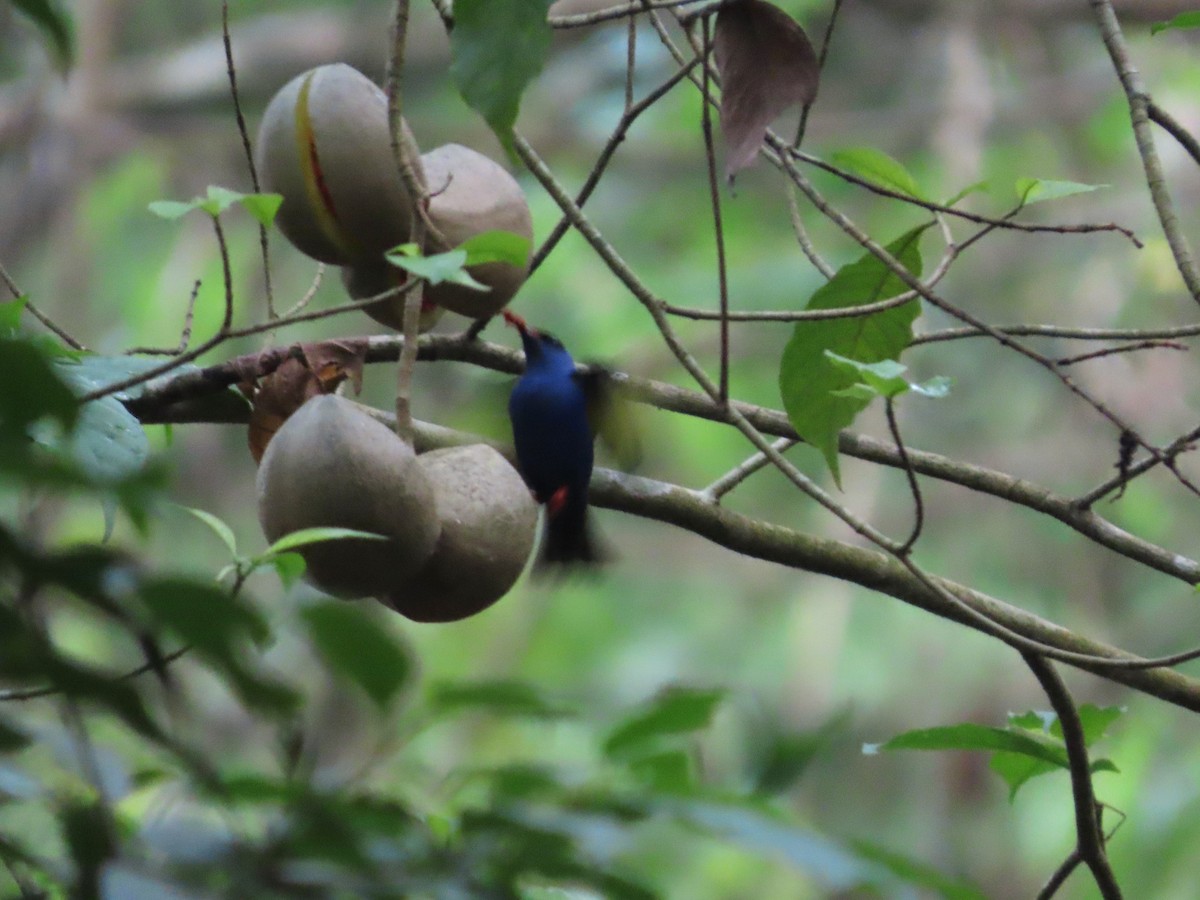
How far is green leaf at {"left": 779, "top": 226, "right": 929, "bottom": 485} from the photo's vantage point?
5.19 ft

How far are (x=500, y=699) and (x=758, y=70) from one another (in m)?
0.75

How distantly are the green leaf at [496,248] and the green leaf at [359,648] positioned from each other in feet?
1.66

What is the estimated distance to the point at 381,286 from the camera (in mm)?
1417

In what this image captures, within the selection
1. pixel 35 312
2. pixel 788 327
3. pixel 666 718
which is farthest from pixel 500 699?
pixel 788 327

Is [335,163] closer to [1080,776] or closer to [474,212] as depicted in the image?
[474,212]

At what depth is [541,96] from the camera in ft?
26.1

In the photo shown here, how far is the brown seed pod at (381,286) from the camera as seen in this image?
4.58ft

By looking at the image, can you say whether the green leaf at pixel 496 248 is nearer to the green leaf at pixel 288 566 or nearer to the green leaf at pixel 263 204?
the green leaf at pixel 263 204

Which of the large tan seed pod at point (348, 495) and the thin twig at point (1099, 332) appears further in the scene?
the thin twig at point (1099, 332)

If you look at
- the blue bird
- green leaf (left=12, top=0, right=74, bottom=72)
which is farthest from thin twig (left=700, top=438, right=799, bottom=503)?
green leaf (left=12, top=0, right=74, bottom=72)

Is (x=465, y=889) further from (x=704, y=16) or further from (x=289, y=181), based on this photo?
(x=704, y=16)

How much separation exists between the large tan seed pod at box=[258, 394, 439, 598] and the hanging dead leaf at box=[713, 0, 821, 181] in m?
0.44

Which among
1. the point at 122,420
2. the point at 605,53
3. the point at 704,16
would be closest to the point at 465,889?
the point at 122,420

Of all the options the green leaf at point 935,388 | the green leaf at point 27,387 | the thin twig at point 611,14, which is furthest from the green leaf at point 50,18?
the green leaf at point 935,388
